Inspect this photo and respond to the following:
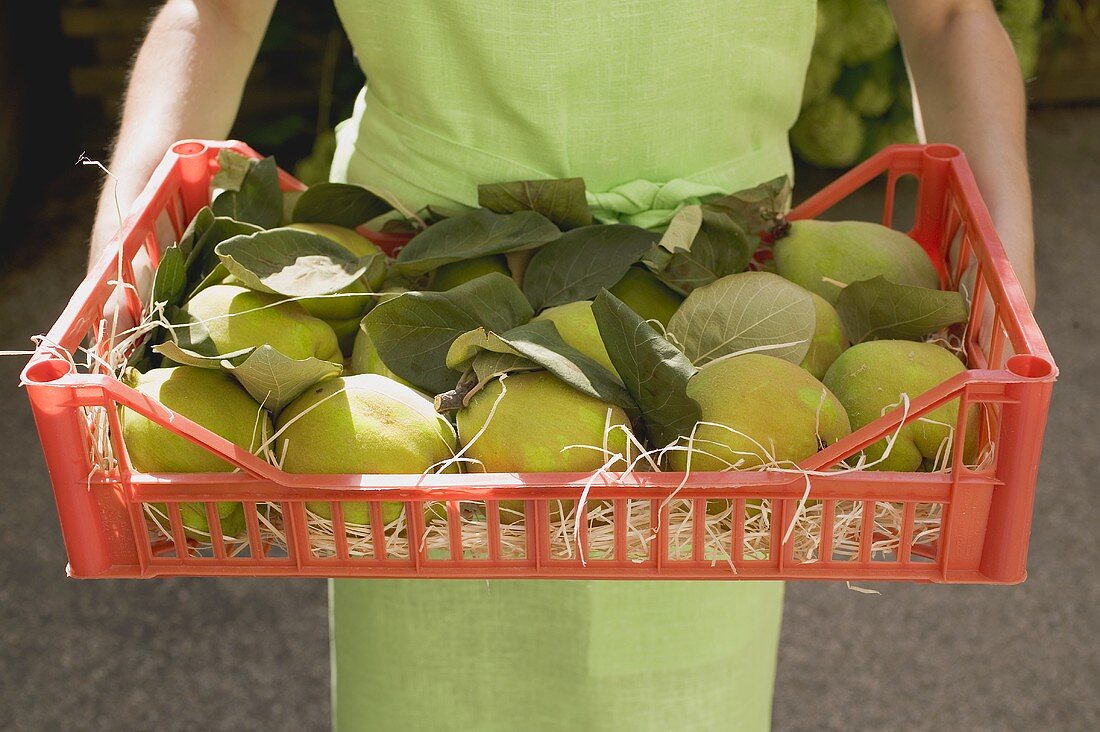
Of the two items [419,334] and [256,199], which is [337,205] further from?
[419,334]

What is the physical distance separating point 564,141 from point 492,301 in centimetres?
23

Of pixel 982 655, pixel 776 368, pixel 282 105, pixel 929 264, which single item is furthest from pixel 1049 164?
pixel 776 368

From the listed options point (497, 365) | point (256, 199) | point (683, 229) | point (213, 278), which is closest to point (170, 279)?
point (213, 278)

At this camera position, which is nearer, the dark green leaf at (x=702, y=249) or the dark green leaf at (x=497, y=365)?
the dark green leaf at (x=497, y=365)

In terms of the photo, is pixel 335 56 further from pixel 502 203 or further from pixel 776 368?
pixel 776 368

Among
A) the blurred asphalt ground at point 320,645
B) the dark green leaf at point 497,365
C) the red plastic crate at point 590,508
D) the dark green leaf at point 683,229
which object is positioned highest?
the dark green leaf at point 683,229

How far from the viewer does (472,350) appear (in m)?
0.77

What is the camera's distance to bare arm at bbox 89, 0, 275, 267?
3.30ft

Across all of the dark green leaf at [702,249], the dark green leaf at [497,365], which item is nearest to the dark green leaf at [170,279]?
the dark green leaf at [497,365]

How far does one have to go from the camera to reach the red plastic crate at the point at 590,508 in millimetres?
672

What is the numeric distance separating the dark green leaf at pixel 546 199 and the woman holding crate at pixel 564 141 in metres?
0.06

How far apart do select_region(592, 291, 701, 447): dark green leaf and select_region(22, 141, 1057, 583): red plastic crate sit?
0.06m

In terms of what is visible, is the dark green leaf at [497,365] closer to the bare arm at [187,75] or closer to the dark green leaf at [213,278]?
the dark green leaf at [213,278]

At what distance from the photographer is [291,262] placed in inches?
33.5
